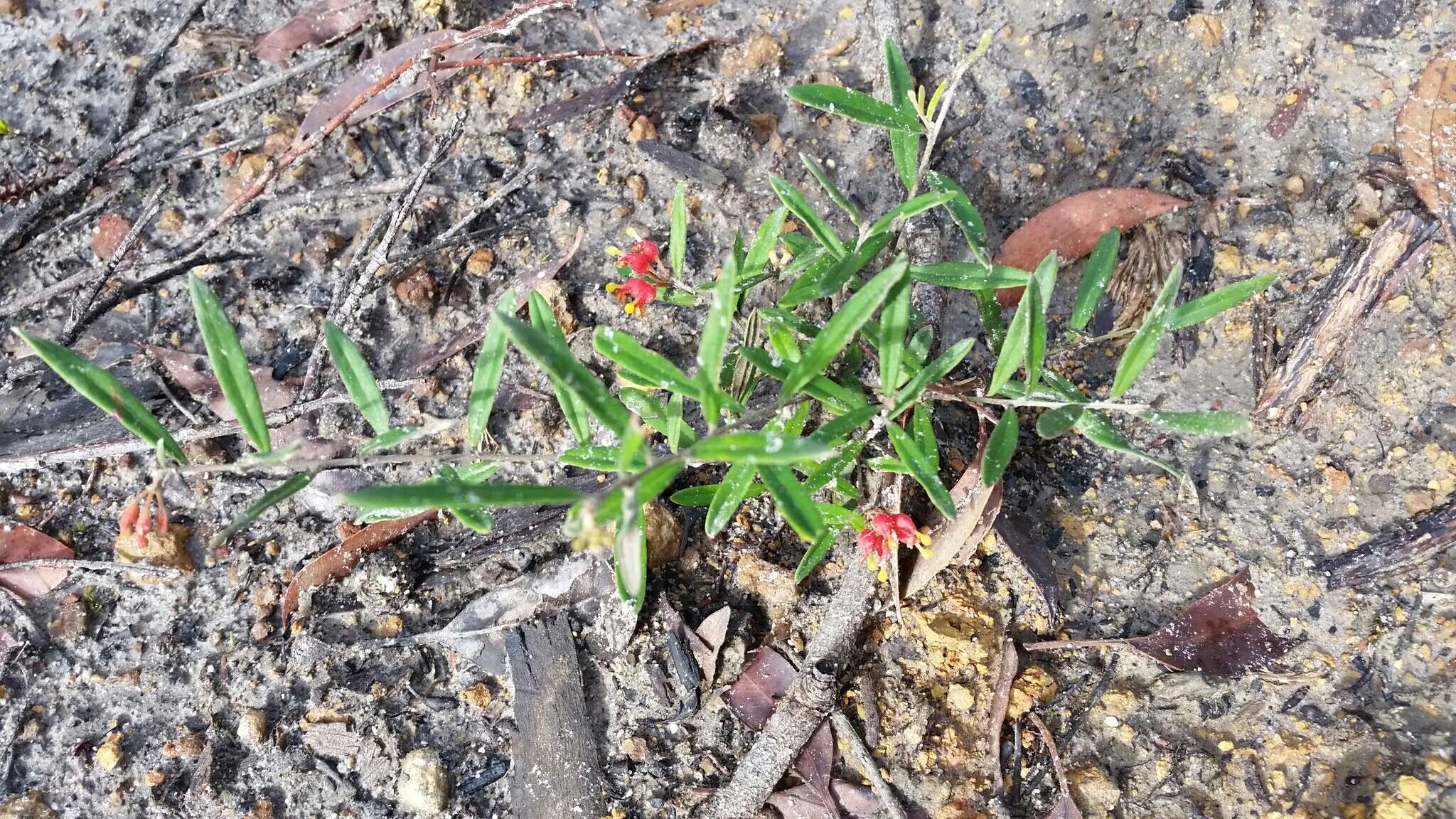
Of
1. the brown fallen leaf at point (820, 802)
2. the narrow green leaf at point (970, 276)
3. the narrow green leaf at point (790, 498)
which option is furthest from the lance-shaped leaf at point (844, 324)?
the brown fallen leaf at point (820, 802)

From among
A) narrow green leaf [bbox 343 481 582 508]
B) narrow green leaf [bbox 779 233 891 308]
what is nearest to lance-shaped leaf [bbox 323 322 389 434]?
narrow green leaf [bbox 343 481 582 508]

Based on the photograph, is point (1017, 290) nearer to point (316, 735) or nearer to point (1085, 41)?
point (1085, 41)

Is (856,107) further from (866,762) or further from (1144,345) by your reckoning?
(866,762)

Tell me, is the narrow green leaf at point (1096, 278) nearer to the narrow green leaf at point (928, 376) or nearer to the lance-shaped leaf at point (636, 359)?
the narrow green leaf at point (928, 376)

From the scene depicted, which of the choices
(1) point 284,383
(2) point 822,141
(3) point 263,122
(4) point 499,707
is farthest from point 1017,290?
(3) point 263,122

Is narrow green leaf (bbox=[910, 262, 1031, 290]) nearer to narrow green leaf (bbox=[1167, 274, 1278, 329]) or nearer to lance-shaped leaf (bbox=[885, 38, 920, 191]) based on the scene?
lance-shaped leaf (bbox=[885, 38, 920, 191])
